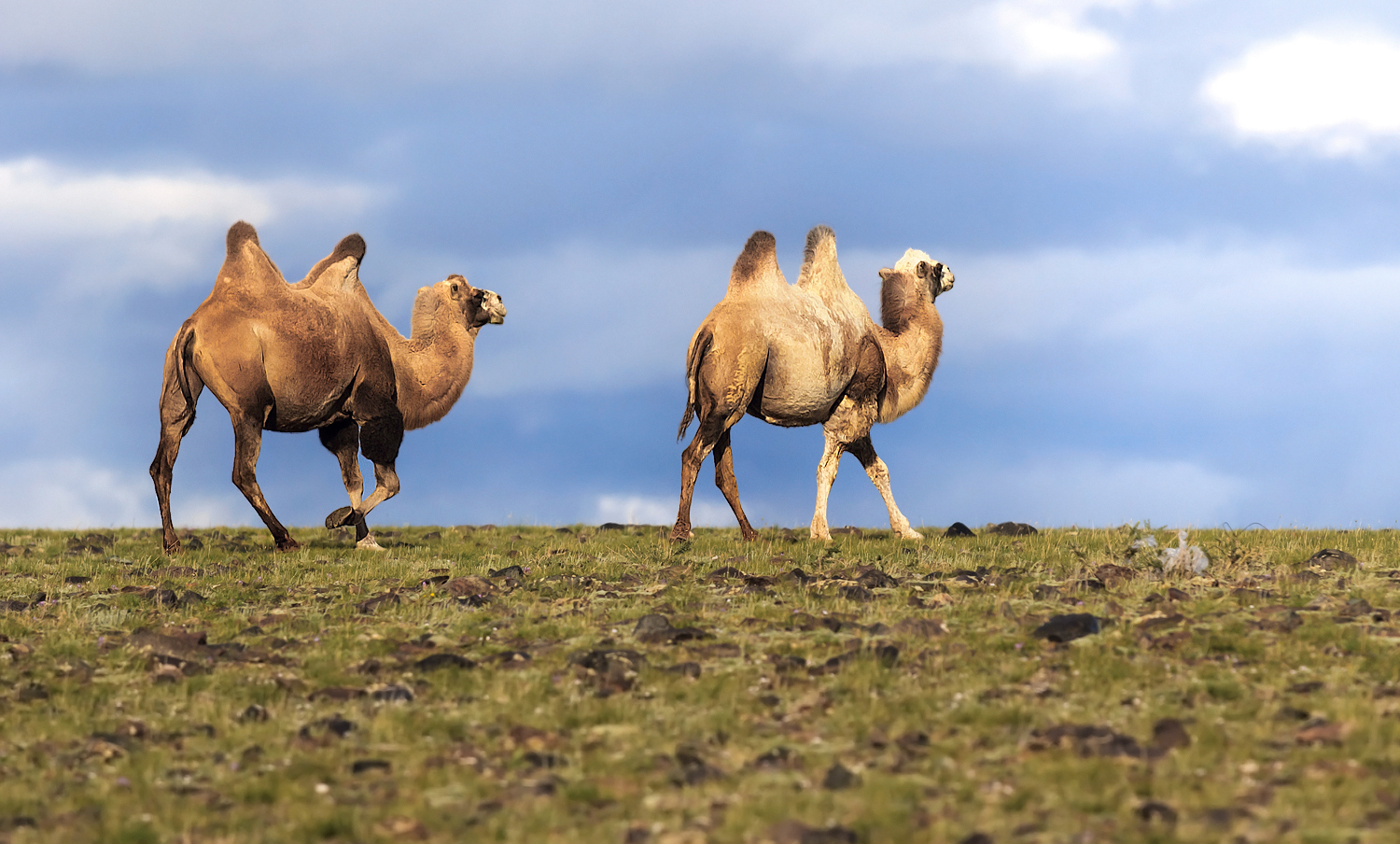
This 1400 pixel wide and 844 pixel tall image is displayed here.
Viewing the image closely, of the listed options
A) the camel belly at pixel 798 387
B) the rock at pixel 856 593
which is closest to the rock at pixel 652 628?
the rock at pixel 856 593

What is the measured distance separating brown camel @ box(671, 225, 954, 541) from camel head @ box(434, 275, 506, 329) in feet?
15.1

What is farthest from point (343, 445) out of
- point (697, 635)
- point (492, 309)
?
point (697, 635)

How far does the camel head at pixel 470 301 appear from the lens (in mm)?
→ 24938

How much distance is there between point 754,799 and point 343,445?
16965 mm

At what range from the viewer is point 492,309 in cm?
2502

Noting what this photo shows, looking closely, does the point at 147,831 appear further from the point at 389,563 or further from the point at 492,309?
the point at 492,309

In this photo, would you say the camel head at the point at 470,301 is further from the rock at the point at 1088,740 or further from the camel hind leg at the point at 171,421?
the rock at the point at 1088,740

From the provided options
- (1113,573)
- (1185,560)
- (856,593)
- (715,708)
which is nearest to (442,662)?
(715,708)

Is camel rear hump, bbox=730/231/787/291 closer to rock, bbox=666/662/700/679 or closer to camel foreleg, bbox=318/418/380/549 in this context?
camel foreleg, bbox=318/418/380/549

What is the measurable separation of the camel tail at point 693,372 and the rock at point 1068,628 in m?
10.5

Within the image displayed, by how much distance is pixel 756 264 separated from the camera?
74.5 ft

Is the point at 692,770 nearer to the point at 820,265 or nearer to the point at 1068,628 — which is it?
the point at 1068,628

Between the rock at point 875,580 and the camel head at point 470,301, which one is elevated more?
the camel head at point 470,301

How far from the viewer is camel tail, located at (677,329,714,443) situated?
22.0 meters
